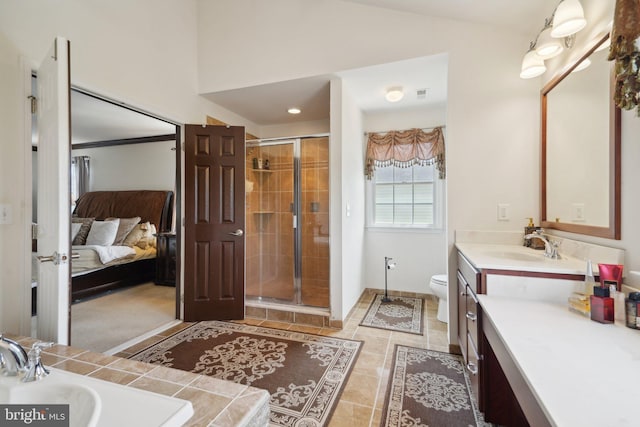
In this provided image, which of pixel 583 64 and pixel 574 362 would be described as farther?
pixel 583 64

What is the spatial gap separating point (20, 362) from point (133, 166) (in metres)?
5.15

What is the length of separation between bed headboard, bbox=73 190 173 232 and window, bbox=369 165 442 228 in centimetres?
353

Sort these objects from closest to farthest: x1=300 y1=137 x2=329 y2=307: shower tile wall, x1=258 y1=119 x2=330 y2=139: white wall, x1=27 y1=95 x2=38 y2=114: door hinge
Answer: x1=27 y1=95 x2=38 y2=114: door hinge, x1=300 y1=137 x2=329 y2=307: shower tile wall, x1=258 y1=119 x2=330 y2=139: white wall

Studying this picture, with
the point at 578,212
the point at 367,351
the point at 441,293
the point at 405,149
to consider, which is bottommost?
the point at 367,351

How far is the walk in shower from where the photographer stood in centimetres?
326

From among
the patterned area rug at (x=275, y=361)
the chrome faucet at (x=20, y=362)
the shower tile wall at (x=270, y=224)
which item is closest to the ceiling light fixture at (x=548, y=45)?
the shower tile wall at (x=270, y=224)

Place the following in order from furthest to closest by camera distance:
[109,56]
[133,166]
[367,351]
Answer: [133,166] → [367,351] → [109,56]

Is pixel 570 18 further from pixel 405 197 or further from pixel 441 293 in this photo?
pixel 405 197

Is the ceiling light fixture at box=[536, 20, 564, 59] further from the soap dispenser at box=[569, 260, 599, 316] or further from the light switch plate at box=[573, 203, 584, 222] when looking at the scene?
the soap dispenser at box=[569, 260, 599, 316]

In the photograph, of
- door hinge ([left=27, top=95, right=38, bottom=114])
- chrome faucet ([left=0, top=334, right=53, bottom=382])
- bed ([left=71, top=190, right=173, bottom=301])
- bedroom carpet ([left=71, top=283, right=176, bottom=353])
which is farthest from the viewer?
bed ([left=71, top=190, right=173, bottom=301])

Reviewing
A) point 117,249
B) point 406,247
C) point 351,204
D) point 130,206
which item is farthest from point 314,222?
point 130,206

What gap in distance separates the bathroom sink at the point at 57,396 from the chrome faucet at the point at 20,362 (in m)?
0.03

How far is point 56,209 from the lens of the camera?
1416 mm

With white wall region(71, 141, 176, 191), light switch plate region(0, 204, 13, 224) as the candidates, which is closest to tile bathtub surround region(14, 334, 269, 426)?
light switch plate region(0, 204, 13, 224)
